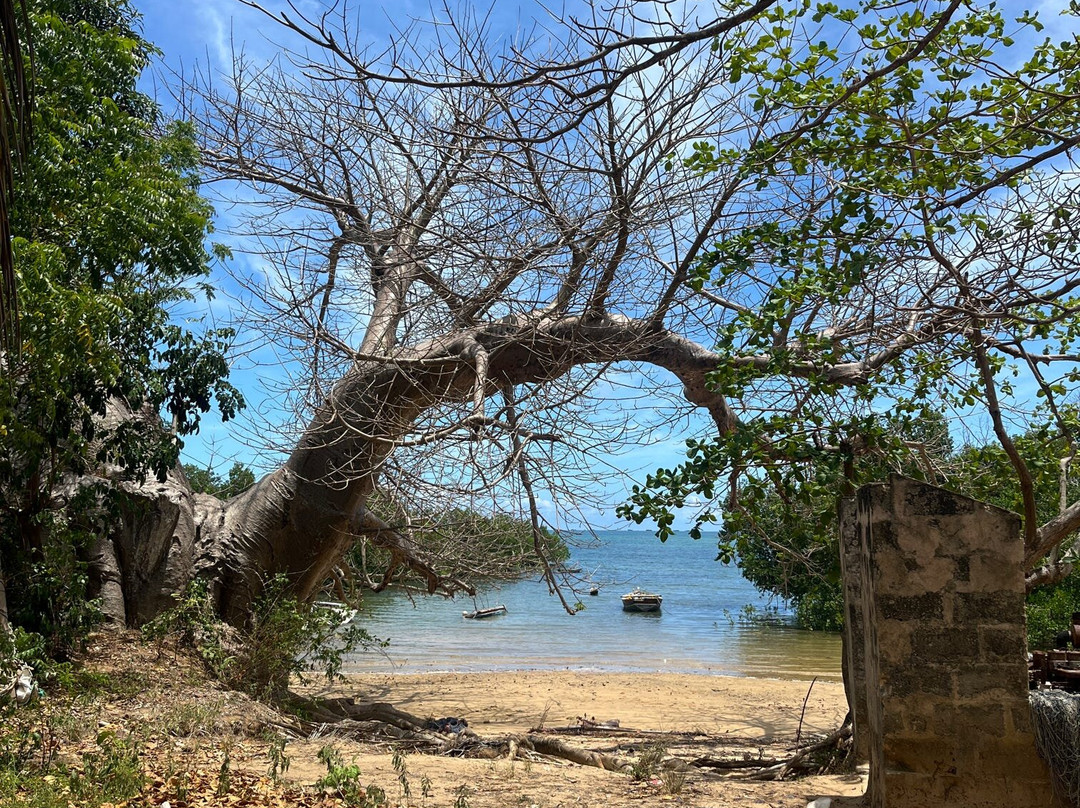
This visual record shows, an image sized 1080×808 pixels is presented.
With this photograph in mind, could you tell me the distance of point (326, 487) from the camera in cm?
903

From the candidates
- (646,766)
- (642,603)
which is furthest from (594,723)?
(642,603)

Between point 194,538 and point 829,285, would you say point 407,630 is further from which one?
point 829,285

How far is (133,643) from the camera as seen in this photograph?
8156 millimetres

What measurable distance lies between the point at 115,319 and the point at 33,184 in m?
1.14

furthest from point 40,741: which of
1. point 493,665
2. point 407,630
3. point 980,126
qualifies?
point 407,630

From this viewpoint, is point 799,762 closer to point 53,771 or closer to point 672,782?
point 672,782

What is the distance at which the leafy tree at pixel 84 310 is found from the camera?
6.39m

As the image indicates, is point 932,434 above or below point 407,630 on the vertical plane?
above

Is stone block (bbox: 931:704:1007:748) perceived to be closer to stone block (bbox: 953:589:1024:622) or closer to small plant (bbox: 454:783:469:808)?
stone block (bbox: 953:589:1024:622)

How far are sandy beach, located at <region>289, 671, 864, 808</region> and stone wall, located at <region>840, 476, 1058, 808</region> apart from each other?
138 cm

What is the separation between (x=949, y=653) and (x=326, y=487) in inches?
244

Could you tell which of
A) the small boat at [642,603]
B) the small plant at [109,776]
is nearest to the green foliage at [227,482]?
the small plant at [109,776]

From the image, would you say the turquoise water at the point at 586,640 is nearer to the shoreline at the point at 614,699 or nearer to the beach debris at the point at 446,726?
the shoreline at the point at 614,699

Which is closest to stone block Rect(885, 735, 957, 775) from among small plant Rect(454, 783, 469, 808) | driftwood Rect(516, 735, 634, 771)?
small plant Rect(454, 783, 469, 808)
